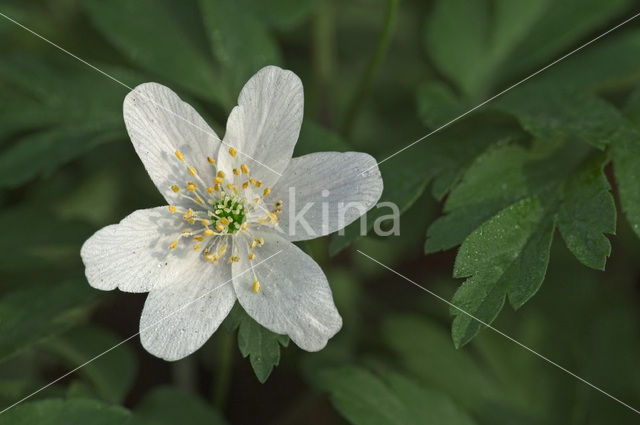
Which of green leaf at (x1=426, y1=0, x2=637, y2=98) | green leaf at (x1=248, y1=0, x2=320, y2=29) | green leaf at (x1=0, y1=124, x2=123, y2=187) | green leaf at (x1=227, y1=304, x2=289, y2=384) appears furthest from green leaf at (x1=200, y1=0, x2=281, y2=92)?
green leaf at (x1=227, y1=304, x2=289, y2=384)

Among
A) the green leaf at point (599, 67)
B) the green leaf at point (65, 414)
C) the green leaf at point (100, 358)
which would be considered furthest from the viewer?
the green leaf at point (599, 67)

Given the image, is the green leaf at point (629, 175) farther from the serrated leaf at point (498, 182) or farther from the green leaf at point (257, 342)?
the green leaf at point (257, 342)

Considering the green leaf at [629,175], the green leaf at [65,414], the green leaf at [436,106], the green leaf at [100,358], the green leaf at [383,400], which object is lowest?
the green leaf at [100,358]

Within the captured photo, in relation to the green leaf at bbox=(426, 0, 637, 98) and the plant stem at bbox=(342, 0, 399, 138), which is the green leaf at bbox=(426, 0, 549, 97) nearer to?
the green leaf at bbox=(426, 0, 637, 98)

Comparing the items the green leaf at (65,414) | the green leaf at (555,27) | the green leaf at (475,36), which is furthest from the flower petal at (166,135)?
the green leaf at (555,27)

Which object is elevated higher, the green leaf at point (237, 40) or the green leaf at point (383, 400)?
the green leaf at point (237, 40)

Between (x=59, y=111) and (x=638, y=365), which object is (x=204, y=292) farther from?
(x=638, y=365)
